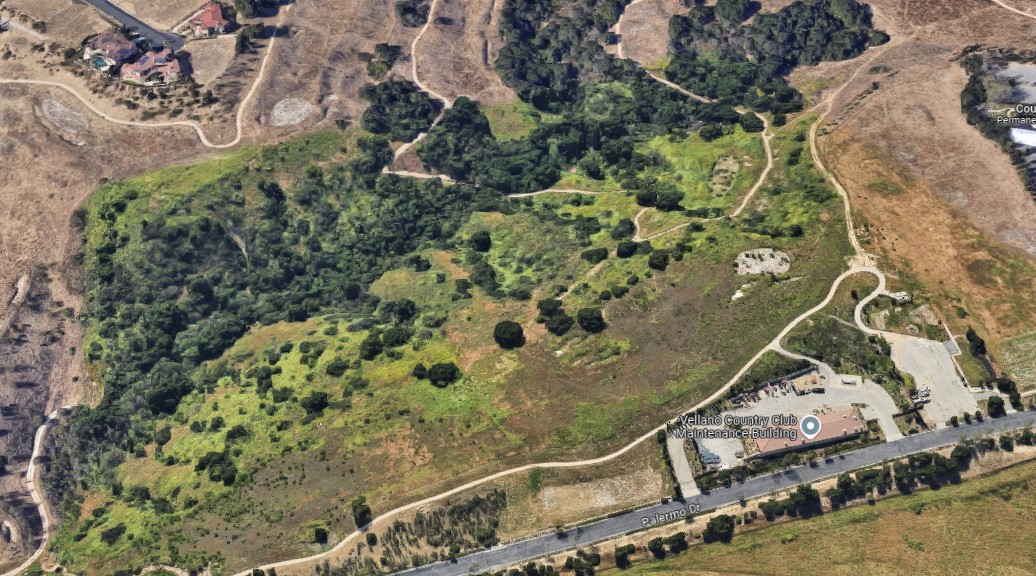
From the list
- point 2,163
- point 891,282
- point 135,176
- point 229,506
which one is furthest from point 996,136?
point 2,163

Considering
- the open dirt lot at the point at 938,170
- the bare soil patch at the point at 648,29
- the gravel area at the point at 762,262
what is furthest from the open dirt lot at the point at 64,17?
the open dirt lot at the point at 938,170

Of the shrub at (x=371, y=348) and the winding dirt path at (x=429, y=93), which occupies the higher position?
the winding dirt path at (x=429, y=93)

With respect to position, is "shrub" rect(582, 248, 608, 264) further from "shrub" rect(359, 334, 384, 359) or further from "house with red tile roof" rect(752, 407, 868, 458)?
"house with red tile roof" rect(752, 407, 868, 458)

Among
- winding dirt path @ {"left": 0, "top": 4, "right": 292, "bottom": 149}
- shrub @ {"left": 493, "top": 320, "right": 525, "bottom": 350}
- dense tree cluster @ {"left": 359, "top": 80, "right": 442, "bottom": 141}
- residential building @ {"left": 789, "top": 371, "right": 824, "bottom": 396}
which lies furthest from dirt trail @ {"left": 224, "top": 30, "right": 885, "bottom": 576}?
winding dirt path @ {"left": 0, "top": 4, "right": 292, "bottom": 149}

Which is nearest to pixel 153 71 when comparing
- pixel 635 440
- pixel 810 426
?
pixel 635 440

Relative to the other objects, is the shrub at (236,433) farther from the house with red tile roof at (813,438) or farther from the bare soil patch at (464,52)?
the bare soil patch at (464,52)

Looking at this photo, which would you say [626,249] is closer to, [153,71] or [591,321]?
[591,321]
